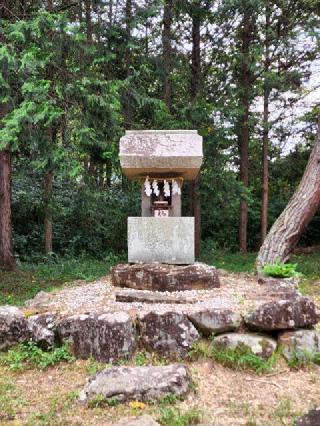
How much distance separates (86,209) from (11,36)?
3.50 meters

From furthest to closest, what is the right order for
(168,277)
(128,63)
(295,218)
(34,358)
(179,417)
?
(128,63) → (295,218) → (168,277) → (34,358) → (179,417)

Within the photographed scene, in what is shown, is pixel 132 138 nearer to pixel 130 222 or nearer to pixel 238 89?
pixel 130 222

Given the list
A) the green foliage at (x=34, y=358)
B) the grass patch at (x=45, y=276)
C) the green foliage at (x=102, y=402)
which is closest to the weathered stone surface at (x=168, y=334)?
the green foliage at (x=34, y=358)

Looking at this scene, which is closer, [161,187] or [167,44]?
[161,187]

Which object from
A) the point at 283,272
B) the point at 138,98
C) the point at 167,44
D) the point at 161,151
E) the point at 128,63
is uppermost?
the point at 167,44

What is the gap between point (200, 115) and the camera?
8.98m

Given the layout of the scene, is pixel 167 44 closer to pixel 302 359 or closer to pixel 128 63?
pixel 128 63

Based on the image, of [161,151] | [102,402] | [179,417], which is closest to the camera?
[179,417]

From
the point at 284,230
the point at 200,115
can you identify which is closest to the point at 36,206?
the point at 200,115

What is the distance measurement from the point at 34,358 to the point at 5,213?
4.62m

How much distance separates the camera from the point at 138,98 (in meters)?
8.55

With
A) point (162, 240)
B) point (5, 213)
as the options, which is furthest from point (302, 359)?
point (5, 213)

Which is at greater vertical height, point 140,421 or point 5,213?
point 5,213

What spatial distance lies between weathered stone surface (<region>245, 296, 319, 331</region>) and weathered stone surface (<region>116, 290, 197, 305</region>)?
728mm
